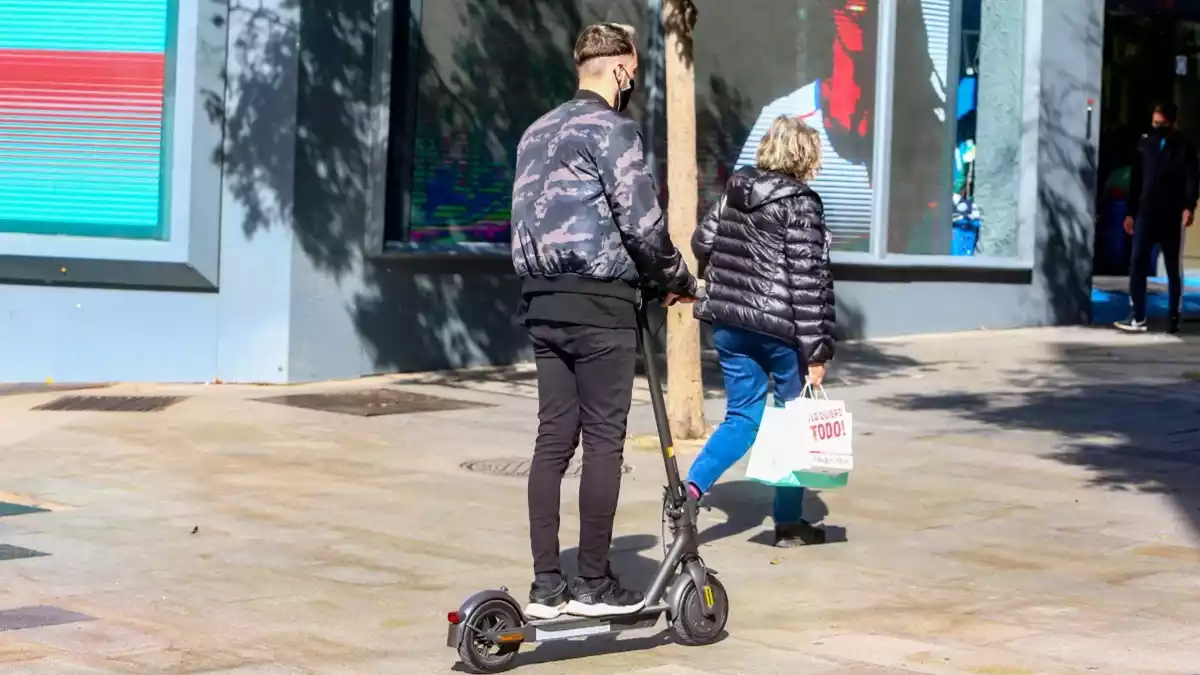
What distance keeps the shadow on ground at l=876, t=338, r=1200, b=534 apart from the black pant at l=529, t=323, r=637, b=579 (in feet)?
11.5

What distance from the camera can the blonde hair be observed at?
24.2ft

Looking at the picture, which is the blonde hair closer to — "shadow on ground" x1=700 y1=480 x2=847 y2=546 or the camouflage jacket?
"shadow on ground" x1=700 y1=480 x2=847 y2=546

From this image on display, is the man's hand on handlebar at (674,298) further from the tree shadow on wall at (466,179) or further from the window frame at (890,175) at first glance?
the window frame at (890,175)

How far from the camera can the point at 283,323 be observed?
1235 centimetres

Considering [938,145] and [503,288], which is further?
[938,145]

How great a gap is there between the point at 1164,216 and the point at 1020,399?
4.87 m

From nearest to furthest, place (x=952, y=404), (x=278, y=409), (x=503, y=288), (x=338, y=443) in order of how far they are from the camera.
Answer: (x=338, y=443)
(x=278, y=409)
(x=952, y=404)
(x=503, y=288)

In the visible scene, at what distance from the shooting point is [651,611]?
5746mm

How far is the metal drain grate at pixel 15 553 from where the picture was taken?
6.98 metres

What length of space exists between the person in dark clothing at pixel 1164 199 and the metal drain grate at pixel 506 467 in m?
8.65

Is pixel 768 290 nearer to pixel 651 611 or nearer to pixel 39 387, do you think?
pixel 651 611

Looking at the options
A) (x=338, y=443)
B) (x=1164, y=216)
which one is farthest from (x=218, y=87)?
(x=1164, y=216)

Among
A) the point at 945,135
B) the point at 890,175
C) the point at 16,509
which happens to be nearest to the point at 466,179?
the point at 890,175

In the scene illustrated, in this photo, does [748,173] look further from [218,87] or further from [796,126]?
[218,87]
